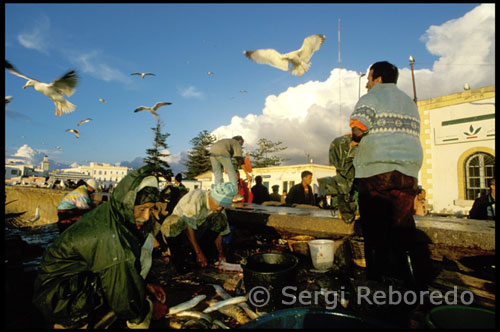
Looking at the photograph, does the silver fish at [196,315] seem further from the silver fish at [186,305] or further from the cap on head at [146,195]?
the cap on head at [146,195]

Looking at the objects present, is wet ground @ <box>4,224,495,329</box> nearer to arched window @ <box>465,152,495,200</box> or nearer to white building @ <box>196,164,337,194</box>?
arched window @ <box>465,152,495,200</box>

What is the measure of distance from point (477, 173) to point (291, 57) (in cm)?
1279

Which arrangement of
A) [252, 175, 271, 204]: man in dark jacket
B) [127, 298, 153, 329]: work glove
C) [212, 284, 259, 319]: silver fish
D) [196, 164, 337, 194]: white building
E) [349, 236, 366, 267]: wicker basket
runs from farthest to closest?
1. [196, 164, 337, 194]: white building
2. [252, 175, 271, 204]: man in dark jacket
3. [349, 236, 366, 267]: wicker basket
4. [212, 284, 259, 319]: silver fish
5. [127, 298, 153, 329]: work glove

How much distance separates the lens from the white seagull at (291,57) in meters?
6.68

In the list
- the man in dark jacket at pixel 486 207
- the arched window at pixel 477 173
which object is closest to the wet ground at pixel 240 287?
the man in dark jacket at pixel 486 207

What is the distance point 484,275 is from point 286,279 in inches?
107

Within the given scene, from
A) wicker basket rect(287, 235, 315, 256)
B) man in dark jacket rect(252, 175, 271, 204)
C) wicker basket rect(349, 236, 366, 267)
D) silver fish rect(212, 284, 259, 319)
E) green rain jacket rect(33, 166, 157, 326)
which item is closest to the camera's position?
green rain jacket rect(33, 166, 157, 326)

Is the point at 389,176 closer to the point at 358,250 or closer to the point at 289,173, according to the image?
the point at 358,250

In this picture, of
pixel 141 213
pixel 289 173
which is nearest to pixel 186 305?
pixel 141 213

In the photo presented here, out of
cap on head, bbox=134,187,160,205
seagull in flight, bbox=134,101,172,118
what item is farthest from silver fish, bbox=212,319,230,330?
seagull in flight, bbox=134,101,172,118

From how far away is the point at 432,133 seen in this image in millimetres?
14430

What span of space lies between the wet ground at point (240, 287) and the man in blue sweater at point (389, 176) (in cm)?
25

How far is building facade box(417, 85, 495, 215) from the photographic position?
12695 millimetres

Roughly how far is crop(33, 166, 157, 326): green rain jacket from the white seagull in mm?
6071
